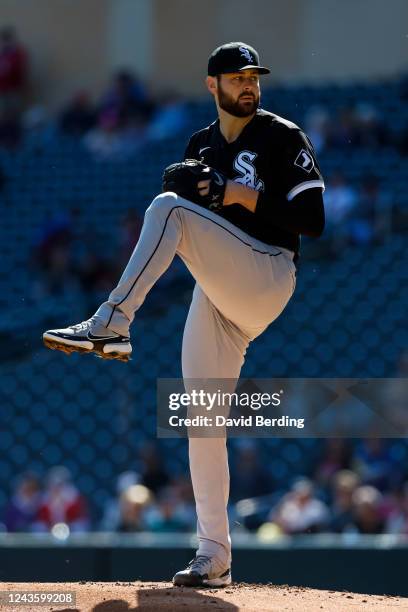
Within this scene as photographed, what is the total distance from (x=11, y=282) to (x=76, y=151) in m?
2.16

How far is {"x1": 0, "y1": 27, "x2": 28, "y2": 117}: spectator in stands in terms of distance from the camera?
1356cm

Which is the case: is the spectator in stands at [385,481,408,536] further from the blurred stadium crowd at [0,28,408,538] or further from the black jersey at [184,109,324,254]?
the black jersey at [184,109,324,254]

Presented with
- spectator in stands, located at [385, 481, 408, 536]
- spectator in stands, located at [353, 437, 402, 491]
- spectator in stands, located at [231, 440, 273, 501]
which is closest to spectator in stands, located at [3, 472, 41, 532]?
spectator in stands, located at [231, 440, 273, 501]

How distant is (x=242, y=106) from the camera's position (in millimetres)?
3861

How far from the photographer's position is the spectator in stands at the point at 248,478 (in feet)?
23.7

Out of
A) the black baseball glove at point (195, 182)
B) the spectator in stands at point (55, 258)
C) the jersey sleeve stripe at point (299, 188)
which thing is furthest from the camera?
the spectator in stands at point (55, 258)

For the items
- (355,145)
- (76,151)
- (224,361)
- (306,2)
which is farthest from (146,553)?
(306,2)

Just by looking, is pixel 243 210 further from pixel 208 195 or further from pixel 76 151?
pixel 76 151

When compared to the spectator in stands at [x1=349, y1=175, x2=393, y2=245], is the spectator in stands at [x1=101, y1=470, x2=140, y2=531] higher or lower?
lower

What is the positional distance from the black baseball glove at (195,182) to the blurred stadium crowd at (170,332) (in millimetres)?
3194

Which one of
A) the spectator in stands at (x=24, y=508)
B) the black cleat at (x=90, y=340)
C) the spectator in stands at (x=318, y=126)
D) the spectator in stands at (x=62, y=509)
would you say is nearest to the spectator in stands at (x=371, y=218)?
the spectator in stands at (x=318, y=126)

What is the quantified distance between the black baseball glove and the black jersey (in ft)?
0.63

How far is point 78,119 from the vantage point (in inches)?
475

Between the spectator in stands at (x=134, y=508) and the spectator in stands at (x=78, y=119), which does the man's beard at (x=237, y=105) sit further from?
the spectator in stands at (x=78, y=119)
